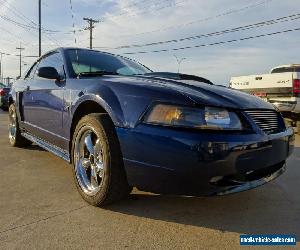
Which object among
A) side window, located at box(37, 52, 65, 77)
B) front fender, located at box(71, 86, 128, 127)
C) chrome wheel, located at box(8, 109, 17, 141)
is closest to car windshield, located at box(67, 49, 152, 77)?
side window, located at box(37, 52, 65, 77)

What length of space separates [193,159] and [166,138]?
24 centimetres

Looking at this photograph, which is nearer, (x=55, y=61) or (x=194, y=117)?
(x=194, y=117)

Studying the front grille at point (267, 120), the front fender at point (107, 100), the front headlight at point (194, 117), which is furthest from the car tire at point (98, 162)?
the front grille at point (267, 120)

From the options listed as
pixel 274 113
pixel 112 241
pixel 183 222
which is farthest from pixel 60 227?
pixel 274 113

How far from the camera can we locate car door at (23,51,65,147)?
4027 mm

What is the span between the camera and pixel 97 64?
4.36 meters

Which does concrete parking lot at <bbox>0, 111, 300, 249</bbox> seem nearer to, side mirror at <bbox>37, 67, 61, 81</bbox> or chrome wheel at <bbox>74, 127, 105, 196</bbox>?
chrome wheel at <bbox>74, 127, 105, 196</bbox>

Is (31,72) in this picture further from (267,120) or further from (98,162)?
(267,120)

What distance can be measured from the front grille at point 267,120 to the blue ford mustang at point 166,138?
0.01 meters

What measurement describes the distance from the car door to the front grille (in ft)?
6.27

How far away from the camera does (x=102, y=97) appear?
10.5 feet

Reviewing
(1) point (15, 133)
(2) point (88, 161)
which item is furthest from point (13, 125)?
(2) point (88, 161)

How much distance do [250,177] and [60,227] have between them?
4.69 feet

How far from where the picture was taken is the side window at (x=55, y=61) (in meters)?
4.23
